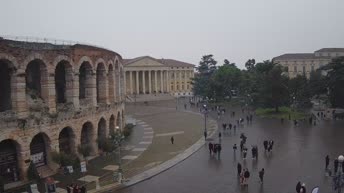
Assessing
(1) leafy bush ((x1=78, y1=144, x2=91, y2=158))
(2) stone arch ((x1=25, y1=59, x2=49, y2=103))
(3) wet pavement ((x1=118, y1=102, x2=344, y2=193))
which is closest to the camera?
(3) wet pavement ((x1=118, y1=102, x2=344, y2=193))

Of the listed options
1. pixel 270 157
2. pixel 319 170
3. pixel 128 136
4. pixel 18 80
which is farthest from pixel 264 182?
pixel 128 136

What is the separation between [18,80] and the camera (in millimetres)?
27828

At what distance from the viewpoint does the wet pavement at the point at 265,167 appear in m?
24.6

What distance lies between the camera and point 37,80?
108 ft

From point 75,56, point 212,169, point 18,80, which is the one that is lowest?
point 212,169

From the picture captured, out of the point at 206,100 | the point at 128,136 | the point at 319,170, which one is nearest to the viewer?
the point at 319,170

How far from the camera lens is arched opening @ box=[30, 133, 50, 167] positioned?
Answer: 30047 mm

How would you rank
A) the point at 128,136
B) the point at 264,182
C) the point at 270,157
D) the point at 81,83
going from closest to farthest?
the point at 264,182 < the point at 270,157 < the point at 81,83 < the point at 128,136

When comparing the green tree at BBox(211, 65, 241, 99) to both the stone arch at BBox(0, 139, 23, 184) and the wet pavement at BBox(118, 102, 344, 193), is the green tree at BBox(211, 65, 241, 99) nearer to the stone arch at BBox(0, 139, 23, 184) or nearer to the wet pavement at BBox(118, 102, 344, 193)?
the wet pavement at BBox(118, 102, 344, 193)

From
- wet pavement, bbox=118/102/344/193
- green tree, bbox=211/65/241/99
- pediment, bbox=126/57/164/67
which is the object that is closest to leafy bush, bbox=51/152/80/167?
→ wet pavement, bbox=118/102/344/193

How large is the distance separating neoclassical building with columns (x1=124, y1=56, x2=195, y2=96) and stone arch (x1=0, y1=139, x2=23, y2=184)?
96091mm

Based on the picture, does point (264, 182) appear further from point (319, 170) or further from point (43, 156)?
point (43, 156)

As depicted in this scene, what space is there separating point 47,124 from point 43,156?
115 inches

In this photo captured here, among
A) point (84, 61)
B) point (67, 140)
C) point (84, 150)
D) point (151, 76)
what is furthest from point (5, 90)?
point (151, 76)
